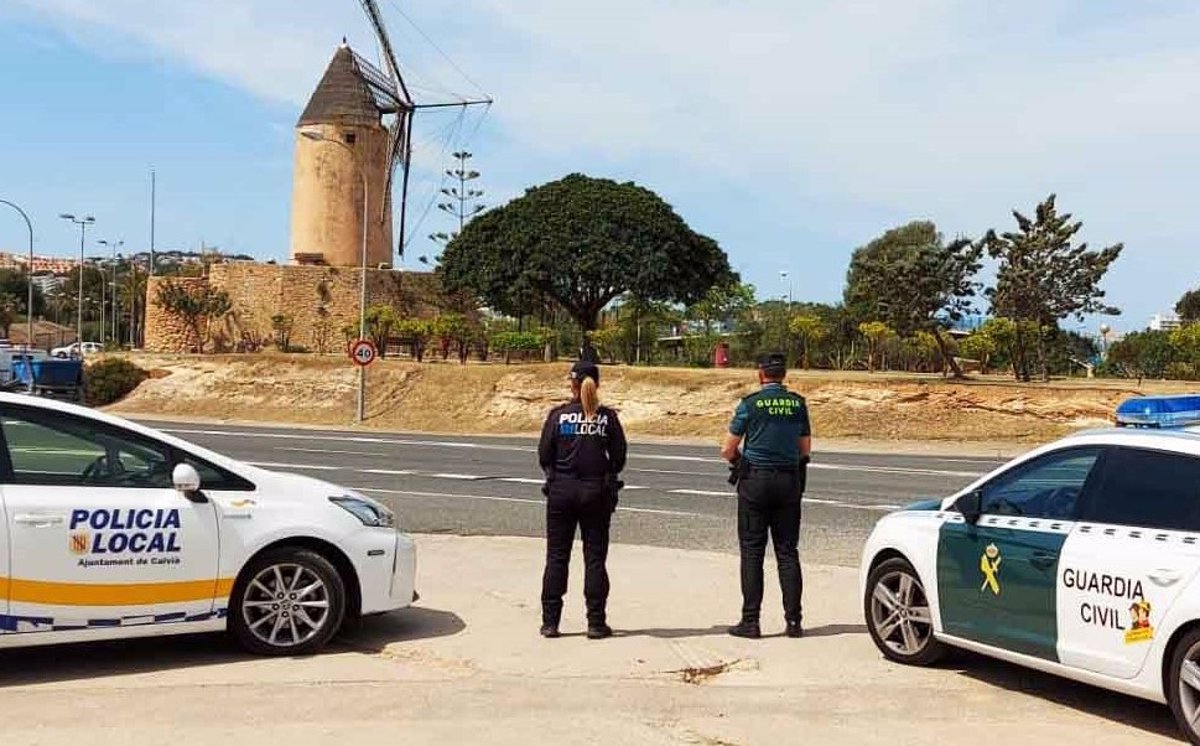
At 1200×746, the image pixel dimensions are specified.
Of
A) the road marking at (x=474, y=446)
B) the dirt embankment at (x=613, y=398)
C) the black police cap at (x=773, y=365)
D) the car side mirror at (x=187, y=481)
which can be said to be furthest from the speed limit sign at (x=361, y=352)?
the car side mirror at (x=187, y=481)

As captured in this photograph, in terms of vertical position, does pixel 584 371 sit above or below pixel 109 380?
above

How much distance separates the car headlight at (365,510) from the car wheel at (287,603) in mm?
349

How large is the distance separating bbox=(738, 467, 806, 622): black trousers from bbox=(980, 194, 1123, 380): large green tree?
2728 cm

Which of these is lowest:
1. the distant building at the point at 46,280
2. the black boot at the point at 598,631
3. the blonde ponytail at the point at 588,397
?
the black boot at the point at 598,631

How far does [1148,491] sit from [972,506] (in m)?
1.07

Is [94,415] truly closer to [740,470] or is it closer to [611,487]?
[611,487]

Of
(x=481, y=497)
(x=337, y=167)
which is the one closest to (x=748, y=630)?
(x=481, y=497)

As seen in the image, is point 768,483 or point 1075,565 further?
point 768,483

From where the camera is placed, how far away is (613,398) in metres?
36.2

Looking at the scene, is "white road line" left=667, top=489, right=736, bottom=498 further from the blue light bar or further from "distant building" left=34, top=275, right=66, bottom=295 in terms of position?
"distant building" left=34, top=275, right=66, bottom=295

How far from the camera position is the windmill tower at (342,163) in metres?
61.6

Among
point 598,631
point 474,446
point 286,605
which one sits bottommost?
point 474,446

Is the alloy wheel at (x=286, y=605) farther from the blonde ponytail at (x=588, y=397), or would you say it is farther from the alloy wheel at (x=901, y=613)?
the alloy wheel at (x=901, y=613)

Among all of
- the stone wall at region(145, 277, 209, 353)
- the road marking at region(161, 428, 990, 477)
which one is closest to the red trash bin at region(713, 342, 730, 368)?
the road marking at region(161, 428, 990, 477)
